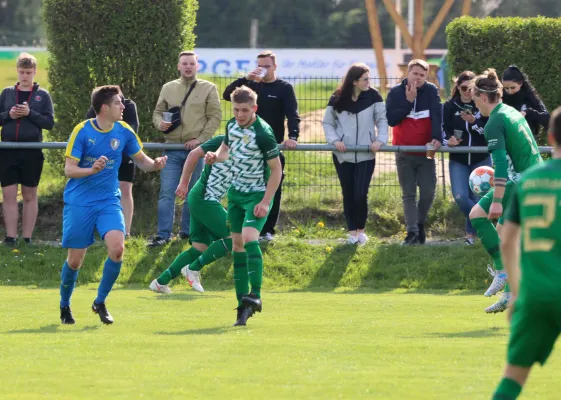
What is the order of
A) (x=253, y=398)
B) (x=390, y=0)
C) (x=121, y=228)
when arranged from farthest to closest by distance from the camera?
(x=390, y=0), (x=121, y=228), (x=253, y=398)

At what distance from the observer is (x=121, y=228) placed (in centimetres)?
995

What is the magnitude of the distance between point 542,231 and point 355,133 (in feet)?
30.3

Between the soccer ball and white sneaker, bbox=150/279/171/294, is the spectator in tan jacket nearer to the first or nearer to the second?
white sneaker, bbox=150/279/171/294

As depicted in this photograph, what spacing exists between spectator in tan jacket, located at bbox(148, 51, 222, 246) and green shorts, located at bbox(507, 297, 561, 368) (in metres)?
9.55

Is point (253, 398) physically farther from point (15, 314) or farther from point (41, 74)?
point (41, 74)

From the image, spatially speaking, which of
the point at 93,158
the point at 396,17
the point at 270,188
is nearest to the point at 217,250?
the point at 270,188

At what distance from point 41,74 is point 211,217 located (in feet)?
101

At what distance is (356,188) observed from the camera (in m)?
14.6

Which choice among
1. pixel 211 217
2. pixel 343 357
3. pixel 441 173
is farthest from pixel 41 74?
pixel 343 357

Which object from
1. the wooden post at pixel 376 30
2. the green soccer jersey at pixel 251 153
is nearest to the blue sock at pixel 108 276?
the green soccer jersey at pixel 251 153

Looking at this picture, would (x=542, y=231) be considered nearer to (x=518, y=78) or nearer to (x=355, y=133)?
(x=518, y=78)

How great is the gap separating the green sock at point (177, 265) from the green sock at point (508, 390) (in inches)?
280

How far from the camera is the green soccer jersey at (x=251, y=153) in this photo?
10039 mm

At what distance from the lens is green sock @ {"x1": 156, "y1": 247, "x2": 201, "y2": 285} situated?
485 inches
